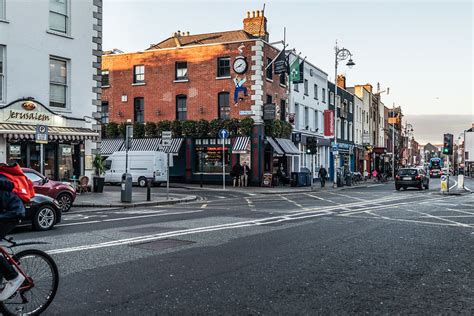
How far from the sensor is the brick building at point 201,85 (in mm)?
32812

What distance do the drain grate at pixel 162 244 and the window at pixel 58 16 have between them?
1600 centimetres

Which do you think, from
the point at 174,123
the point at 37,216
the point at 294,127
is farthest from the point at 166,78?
the point at 37,216

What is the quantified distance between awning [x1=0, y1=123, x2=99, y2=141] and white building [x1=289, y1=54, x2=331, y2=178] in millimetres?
19831

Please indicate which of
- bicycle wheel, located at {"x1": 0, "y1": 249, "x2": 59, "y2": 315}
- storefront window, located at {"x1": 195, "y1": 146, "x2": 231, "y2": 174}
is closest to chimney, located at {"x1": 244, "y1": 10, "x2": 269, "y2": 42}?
storefront window, located at {"x1": 195, "y1": 146, "x2": 231, "y2": 174}

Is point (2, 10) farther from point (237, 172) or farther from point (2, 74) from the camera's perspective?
point (237, 172)

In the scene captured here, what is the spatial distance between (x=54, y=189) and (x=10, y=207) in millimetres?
11437

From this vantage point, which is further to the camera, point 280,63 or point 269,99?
point 269,99

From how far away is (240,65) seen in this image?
3294 centimetres

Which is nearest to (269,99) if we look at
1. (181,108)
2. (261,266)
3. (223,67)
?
(223,67)

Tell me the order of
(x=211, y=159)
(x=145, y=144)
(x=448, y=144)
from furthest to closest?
(x=145, y=144)
(x=211, y=159)
(x=448, y=144)

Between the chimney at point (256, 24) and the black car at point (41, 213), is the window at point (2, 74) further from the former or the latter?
the chimney at point (256, 24)

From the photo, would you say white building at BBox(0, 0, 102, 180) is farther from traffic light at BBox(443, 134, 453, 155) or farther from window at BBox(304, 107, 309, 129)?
window at BBox(304, 107, 309, 129)

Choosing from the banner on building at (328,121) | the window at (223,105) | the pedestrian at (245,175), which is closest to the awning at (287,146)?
the pedestrian at (245,175)

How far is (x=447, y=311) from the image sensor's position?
5078mm
